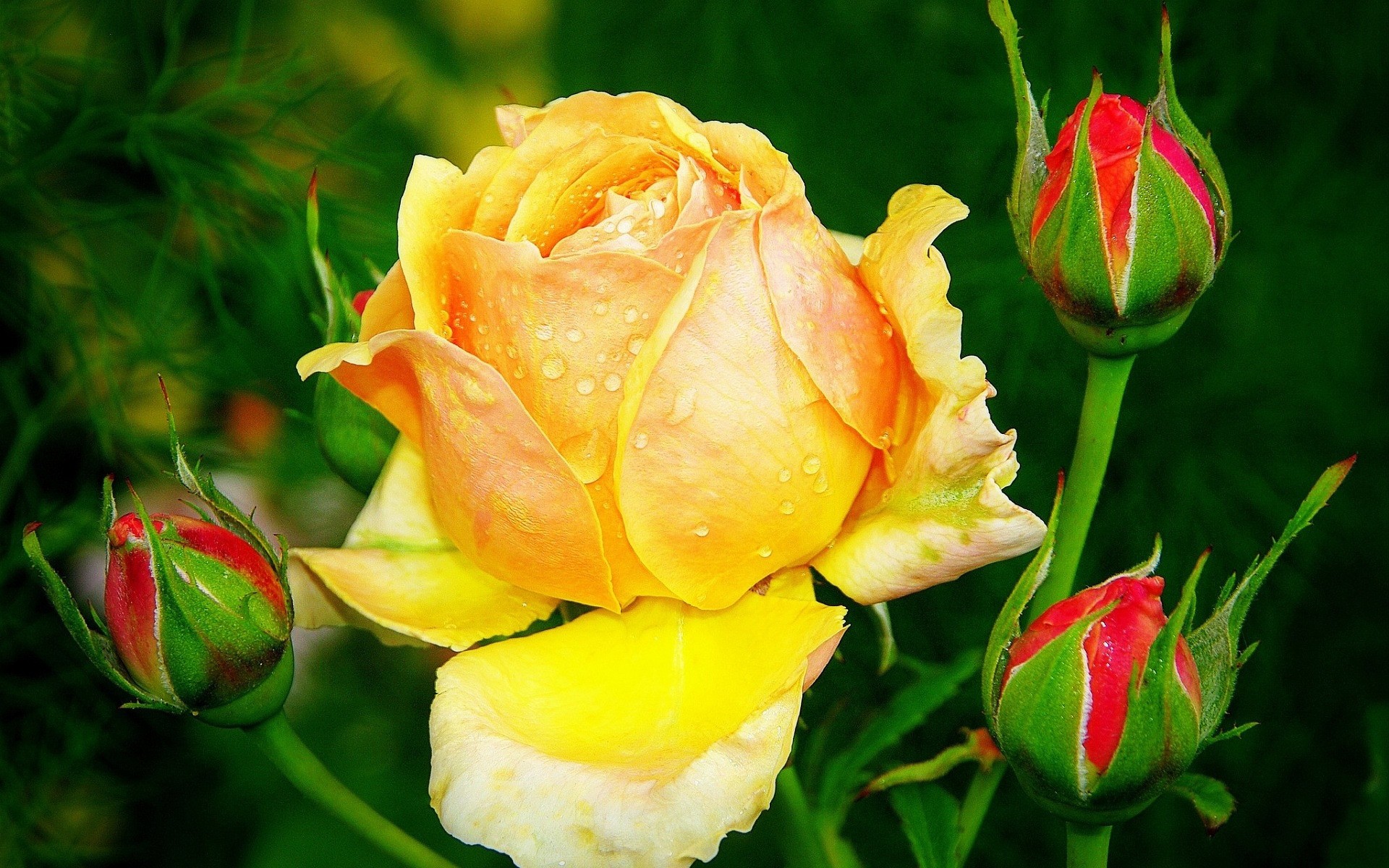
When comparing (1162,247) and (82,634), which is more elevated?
(1162,247)

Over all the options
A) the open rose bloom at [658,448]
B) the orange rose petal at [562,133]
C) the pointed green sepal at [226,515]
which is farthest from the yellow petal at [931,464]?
the pointed green sepal at [226,515]

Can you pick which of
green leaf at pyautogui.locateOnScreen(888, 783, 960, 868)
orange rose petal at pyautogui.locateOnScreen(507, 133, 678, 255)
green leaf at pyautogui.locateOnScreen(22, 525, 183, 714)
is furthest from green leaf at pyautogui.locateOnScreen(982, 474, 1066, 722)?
green leaf at pyautogui.locateOnScreen(22, 525, 183, 714)

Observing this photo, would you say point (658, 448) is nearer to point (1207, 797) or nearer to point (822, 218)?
point (1207, 797)

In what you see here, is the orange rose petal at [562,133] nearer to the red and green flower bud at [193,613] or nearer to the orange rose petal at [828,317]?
the orange rose petal at [828,317]

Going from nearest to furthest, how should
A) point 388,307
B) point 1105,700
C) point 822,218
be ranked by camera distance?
point 1105,700 < point 388,307 < point 822,218

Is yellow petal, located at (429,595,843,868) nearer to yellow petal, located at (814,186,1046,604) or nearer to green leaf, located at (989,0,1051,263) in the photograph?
yellow petal, located at (814,186,1046,604)

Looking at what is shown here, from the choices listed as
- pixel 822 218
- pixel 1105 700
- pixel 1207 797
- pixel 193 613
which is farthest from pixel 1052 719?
pixel 822 218
